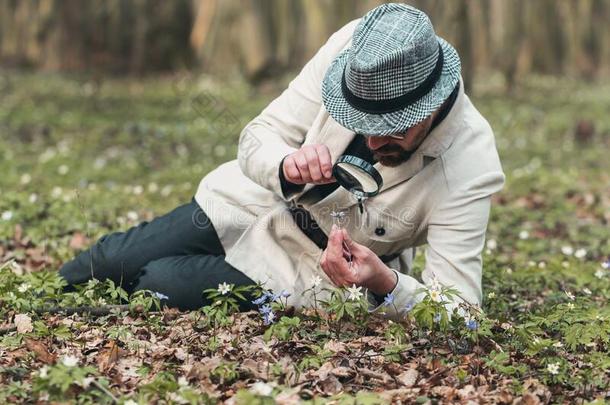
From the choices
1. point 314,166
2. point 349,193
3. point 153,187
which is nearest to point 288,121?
point 349,193

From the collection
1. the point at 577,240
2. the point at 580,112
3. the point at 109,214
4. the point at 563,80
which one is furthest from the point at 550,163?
the point at 563,80

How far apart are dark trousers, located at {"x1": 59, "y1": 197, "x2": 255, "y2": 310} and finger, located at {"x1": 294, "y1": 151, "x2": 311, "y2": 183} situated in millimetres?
815

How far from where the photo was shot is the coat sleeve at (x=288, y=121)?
3840mm

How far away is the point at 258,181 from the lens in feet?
12.7

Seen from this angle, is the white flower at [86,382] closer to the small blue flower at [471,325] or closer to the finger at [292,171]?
the finger at [292,171]

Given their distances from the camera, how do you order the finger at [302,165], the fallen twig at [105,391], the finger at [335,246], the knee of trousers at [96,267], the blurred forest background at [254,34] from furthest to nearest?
the blurred forest background at [254,34]
the knee of trousers at [96,267]
the finger at [302,165]
the finger at [335,246]
the fallen twig at [105,391]

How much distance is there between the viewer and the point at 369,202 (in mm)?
3822

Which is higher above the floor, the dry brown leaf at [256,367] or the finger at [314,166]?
the finger at [314,166]

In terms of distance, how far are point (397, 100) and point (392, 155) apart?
40 centimetres

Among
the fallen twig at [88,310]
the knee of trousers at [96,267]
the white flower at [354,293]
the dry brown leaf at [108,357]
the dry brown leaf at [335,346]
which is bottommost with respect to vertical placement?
the knee of trousers at [96,267]

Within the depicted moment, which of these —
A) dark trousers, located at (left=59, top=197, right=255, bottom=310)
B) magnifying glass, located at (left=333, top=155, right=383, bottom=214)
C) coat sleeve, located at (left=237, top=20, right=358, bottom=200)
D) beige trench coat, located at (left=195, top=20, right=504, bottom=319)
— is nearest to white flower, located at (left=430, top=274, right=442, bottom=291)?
beige trench coat, located at (left=195, top=20, right=504, bottom=319)

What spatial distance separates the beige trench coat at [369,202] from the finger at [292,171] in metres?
0.13

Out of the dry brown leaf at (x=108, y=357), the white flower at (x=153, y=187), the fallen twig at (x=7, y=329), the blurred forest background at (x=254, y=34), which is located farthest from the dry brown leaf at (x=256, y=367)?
the blurred forest background at (x=254, y=34)

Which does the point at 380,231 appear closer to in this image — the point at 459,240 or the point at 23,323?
the point at 459,240
